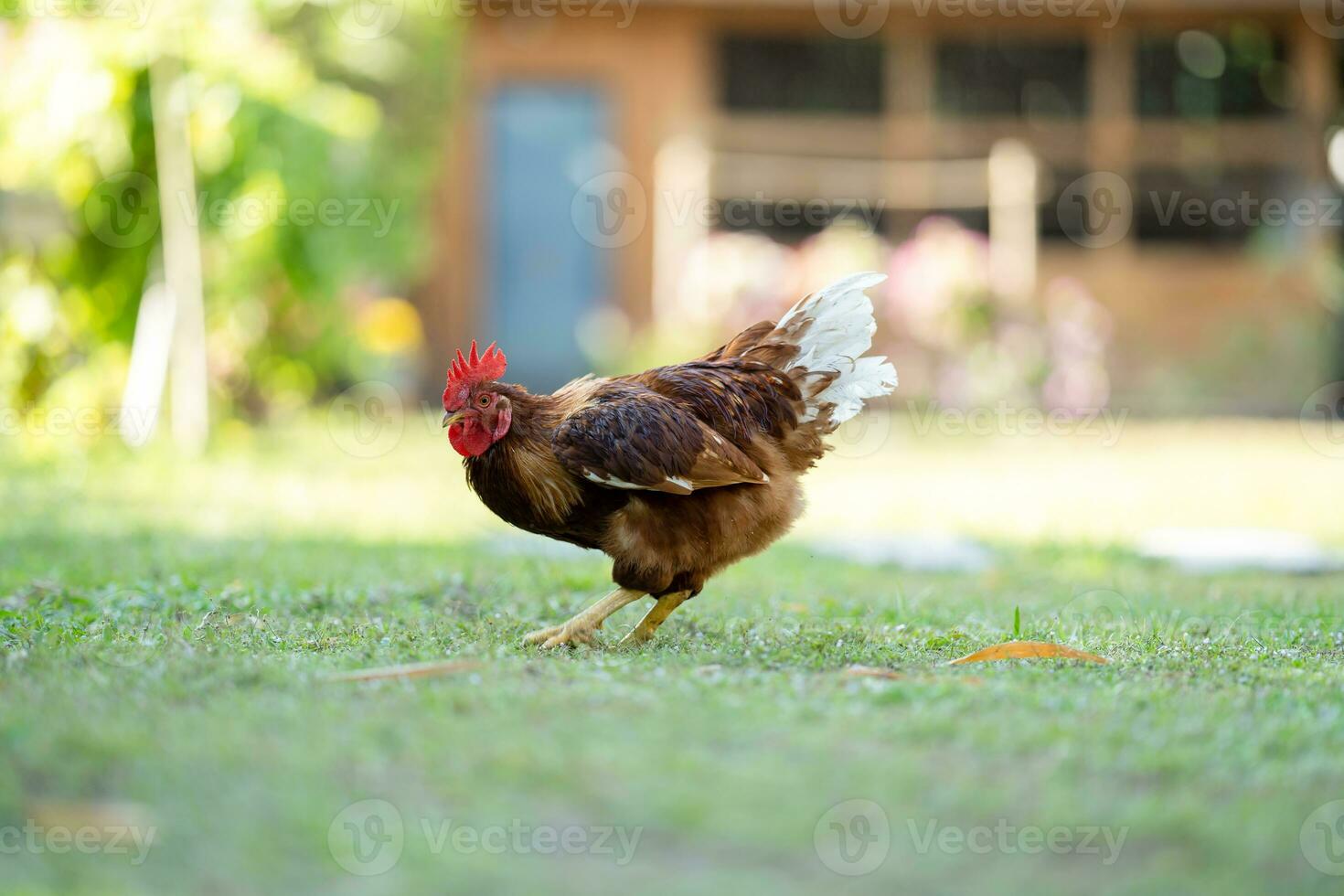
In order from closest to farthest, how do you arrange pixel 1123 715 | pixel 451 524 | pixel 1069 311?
1. pixel 1123 715
2. pixel 451 524
3. pixel 1069 311

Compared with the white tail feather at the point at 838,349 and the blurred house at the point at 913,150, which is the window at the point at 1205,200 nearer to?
the blurred house at the point at 913,150

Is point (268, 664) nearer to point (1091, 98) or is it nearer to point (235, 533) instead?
point (235, 533)

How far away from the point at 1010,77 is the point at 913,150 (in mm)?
1650

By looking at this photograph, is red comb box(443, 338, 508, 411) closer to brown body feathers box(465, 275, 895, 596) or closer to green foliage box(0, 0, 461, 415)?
brown body feathers box(465, 275, 895, 596)

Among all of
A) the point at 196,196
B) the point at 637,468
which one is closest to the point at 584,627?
the point at 637,468

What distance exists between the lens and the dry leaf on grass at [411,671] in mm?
3973

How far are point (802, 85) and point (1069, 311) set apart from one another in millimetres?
4464

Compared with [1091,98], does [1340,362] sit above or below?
below

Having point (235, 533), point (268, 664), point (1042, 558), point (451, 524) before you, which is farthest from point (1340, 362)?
point (268, 664)

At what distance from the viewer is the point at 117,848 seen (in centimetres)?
277

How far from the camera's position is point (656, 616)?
16.5 feet

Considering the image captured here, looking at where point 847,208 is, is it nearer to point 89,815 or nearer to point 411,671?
point 411,671

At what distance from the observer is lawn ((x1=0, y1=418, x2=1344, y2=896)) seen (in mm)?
2760

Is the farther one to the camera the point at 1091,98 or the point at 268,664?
the point at 1091,98
